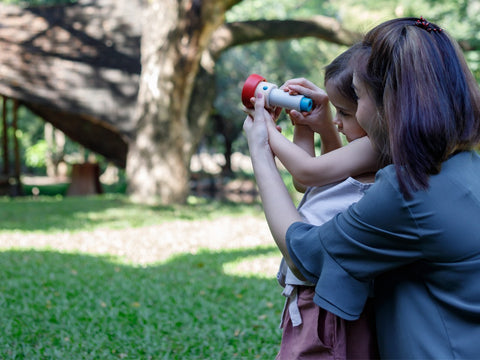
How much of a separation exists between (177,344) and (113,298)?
3.80 ft

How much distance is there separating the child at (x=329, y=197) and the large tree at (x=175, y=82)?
8983mm

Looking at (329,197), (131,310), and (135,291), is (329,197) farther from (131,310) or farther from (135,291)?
(135,291)

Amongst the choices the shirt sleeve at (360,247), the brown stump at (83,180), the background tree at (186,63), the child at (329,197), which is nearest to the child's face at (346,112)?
the child at (329,197)

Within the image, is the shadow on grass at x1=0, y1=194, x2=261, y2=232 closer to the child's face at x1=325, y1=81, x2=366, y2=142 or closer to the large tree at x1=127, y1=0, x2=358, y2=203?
the large tree at x1=127, y1=0, x2=358, y2=203

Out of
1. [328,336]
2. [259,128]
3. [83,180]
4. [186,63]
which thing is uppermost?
[186,63]

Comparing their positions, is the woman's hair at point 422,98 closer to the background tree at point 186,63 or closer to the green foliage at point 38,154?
the background tree at point 186,63

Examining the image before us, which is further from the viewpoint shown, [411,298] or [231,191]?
[231,191]

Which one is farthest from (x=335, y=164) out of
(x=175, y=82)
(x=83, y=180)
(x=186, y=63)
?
(x=83, y=180)

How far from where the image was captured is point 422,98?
141 cm

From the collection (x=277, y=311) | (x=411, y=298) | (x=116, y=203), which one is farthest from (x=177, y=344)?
(x=116, y=203)

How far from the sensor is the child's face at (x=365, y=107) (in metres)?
1.59

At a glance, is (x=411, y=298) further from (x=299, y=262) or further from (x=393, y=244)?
(x=299, y=262)

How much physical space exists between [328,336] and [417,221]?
45cm

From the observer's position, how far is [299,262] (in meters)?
1.53
